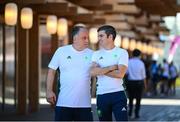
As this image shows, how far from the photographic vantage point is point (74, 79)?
24.1ft

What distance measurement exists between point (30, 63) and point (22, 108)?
155 cm


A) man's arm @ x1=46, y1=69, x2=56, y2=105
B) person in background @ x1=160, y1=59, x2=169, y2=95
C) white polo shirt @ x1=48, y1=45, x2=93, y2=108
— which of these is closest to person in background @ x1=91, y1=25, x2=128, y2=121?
white polo shirt @ x1=48, y1=45, x2=93, y2=108

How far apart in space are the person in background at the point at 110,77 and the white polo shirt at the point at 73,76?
0.50 ft

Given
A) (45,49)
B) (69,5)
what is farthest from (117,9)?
(69,5)

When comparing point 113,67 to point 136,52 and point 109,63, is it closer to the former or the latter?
point 109,63

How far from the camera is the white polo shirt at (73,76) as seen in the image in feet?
24.1

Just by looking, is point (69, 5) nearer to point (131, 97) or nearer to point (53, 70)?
point (131, 97)

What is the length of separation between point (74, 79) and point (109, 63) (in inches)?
19.4

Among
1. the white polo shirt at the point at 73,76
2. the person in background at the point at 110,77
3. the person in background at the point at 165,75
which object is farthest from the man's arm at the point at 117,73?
the person in background at the point at 165,75

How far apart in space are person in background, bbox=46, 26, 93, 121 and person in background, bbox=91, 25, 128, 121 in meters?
0.17

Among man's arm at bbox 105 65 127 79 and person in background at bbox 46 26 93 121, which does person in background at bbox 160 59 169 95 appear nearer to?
man's arm at bbox 105 65 127 79

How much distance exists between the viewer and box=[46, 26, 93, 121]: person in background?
7.36 meters

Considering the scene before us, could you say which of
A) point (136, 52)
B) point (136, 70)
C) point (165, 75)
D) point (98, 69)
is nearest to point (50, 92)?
point (98, 69)

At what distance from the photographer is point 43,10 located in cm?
1698
